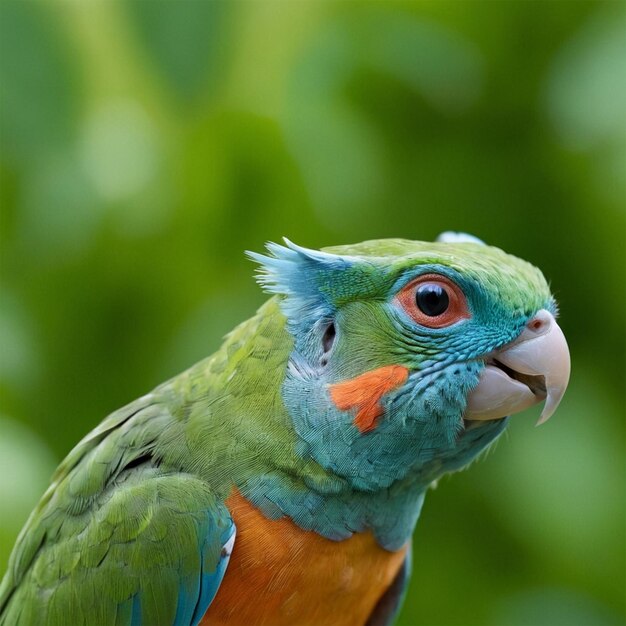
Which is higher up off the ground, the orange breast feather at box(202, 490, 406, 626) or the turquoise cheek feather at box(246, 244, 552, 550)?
the turquoise cheek feather at box(246, 244, 552, 550)

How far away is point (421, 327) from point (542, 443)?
130cm

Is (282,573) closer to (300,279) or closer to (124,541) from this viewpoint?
(124,541)

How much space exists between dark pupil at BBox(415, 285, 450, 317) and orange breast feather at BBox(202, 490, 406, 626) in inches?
18.5

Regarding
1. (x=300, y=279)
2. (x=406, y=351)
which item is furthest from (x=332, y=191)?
(x=406, y=351)

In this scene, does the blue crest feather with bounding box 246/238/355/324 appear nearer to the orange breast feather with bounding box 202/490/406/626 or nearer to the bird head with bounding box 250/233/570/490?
the bird head with bounding box 250/233/570/490

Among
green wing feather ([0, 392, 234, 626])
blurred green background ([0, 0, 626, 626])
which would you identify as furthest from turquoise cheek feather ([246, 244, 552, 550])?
blurred green background ([0, 0, 626, 626])

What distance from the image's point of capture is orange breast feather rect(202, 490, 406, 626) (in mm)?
1461

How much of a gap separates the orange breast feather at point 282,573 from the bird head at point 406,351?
15 centimetres

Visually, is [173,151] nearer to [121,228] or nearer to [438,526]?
[121,228]

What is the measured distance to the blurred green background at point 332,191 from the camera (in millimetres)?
2516

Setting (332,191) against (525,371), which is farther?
(332,191)

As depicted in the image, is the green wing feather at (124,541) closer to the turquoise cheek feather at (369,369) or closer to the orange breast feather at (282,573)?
the orange breast feather at (282,573)

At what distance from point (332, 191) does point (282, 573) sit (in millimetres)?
1368

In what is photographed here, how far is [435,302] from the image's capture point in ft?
4.56
